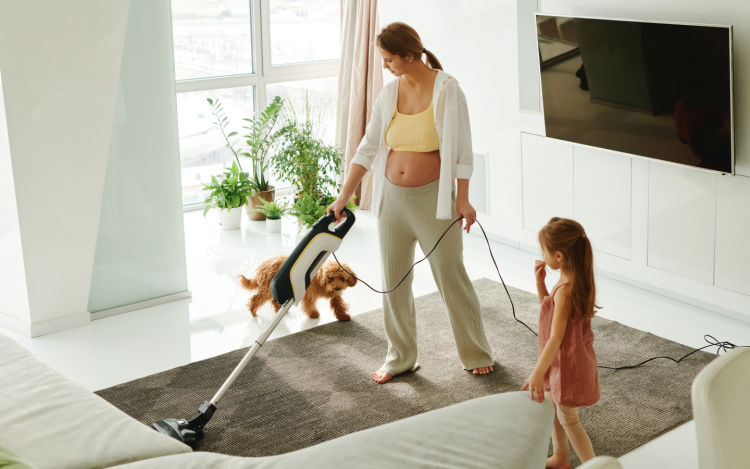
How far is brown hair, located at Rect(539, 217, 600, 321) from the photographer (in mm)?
2502

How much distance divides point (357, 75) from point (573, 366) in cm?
393

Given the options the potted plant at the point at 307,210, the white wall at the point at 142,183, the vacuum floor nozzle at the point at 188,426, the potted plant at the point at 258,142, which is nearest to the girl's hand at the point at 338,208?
the vacuum floor nozzle at the point at 188,426

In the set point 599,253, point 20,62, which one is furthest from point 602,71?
point 20,62

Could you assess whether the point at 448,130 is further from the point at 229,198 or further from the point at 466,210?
the point at 229,198

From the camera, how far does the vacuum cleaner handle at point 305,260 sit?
302 centimetres

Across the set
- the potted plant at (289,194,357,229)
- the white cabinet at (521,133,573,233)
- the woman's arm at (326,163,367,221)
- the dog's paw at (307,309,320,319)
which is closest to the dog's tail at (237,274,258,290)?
the dog's paw at (307,309,320,319)

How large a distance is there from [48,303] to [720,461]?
337 cm

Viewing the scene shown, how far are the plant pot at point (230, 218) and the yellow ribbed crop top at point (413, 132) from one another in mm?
2728

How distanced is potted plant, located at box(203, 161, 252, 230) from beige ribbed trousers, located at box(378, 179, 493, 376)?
8.44ft

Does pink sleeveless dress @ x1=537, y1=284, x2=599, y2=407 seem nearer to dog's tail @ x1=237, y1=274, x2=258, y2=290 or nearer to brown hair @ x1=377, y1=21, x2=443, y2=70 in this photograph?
brown hair @ x1=377, y1=21, x2=443, y2=70

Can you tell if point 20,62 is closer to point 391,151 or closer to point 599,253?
point 391,151

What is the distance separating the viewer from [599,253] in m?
4.65

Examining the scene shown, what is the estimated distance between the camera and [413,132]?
3303 millimetres

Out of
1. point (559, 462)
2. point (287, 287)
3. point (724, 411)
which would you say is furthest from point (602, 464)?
point (287, 287)
